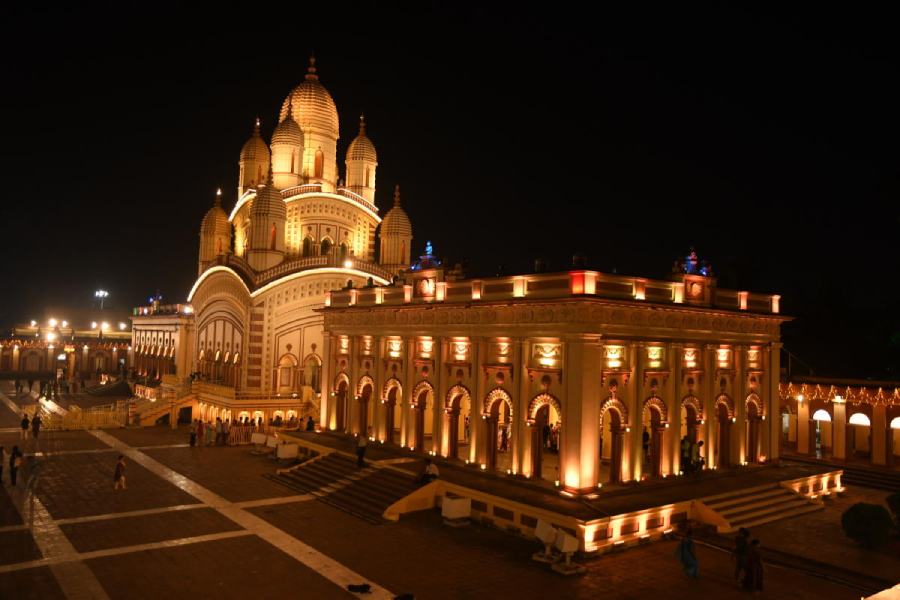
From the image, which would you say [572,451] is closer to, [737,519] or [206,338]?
[737,519]

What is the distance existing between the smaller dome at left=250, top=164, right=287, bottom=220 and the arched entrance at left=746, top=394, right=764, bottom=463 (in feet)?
86.1

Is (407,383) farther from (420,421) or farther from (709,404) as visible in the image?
(709,404)

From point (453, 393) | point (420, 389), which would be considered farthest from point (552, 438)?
point (420, 389)

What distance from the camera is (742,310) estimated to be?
882 inches

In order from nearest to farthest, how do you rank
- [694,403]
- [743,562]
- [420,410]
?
[743,562]
[694,403]
[420,410]

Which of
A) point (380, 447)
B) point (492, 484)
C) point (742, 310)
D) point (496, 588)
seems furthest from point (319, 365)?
Result: point (496, 588)

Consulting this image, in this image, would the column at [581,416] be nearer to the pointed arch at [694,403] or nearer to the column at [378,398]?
the pointed arch at [694,403]

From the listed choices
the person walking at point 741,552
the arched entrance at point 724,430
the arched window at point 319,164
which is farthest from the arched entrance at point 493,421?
the arched window at point 319,164

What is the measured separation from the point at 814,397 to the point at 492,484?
54.2 ft

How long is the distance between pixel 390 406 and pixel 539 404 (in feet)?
25.4

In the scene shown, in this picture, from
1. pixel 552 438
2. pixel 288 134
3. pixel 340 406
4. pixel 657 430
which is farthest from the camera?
pixel 288 134

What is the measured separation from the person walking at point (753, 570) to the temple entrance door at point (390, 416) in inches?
556

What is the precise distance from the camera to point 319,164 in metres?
42.6

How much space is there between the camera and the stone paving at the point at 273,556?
44.6 ft
